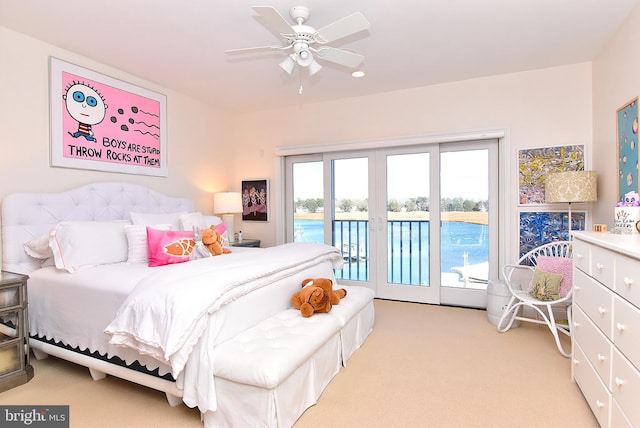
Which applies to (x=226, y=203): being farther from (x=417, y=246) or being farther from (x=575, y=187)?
(x=575, y=187)

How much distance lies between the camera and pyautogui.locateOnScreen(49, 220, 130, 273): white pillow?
A: 8.20ft

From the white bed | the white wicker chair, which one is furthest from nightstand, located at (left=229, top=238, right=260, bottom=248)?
the white wicker chair

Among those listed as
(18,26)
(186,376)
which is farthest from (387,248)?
(18,26)

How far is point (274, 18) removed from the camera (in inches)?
77.4

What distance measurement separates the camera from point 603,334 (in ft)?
5.57

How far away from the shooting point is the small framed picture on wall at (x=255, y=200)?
192 inches

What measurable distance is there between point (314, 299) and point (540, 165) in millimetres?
2734

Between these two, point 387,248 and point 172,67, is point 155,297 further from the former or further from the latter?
point 387,248

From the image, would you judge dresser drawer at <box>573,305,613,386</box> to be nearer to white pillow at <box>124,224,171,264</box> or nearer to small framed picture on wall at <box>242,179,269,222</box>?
white pillow at <box>124,224,171,264</box>

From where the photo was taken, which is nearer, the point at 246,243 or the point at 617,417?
the point at 617,417

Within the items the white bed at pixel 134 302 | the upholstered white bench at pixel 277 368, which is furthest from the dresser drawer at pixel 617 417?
the white bed at pixel 134 302

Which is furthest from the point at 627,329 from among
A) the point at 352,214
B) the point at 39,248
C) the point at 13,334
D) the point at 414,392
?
the point at 39,248

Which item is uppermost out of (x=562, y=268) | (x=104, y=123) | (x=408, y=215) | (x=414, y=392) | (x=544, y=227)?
(x=104, y=123)

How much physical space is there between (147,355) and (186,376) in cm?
28
